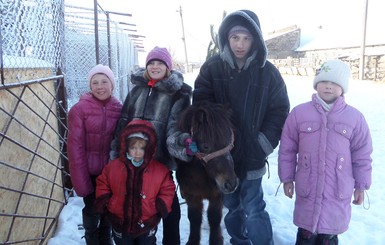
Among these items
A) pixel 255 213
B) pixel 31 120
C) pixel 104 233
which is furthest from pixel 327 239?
pixel 31 120

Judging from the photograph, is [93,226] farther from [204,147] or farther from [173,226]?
[204,147]

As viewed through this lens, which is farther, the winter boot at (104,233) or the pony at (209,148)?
the winter boot at (104,233)

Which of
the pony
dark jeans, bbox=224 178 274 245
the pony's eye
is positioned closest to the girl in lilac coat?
dark jeans, bbox=224 178 274 245

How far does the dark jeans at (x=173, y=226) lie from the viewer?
276 cm

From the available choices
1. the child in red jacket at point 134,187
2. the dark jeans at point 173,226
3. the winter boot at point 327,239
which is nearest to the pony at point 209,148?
the dark jeans at point 173,226

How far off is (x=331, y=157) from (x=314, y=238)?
2.07ft

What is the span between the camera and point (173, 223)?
278 cm

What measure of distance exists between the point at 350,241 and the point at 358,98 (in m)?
9.71

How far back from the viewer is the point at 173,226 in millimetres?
2789

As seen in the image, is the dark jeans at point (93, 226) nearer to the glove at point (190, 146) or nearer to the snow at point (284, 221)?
the snow at point (284, 221)

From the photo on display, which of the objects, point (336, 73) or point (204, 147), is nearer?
point (336, 73)

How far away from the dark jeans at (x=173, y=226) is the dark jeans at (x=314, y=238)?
3.29 ft

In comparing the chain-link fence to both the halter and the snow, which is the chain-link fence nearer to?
the snow

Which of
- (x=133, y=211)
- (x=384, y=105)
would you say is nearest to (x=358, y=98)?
(x=384, y=105)
